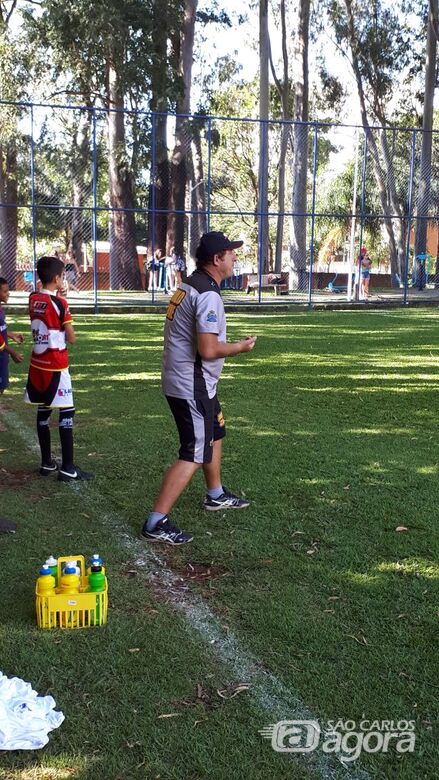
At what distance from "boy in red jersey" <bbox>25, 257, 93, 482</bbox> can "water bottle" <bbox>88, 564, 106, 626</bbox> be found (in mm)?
2326

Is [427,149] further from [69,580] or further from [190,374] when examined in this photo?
[69,580]

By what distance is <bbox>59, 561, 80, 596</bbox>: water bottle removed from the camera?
3469mm

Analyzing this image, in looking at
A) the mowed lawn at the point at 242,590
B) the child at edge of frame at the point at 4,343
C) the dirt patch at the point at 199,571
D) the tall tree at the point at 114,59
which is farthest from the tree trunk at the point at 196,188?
the dirt patch at the point at 199,571

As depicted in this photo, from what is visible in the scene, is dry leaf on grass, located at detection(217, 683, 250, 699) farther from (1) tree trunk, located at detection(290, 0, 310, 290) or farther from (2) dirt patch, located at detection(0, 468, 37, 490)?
(1) tree trunk, located at detection(290, 0, 310, 290)

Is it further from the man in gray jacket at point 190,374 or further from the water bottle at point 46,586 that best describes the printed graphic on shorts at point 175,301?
the water bottle at point 46,586

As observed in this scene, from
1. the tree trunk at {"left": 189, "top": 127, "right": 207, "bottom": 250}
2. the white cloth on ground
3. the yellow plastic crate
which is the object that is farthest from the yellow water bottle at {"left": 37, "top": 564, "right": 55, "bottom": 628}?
the tree trunk at {"left": 189, "top": 127, "right": 207, "bottom": 250}

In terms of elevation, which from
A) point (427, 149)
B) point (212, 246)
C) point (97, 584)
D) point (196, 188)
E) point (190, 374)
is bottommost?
point (97, 584)

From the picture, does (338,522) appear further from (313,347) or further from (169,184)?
(169,184)

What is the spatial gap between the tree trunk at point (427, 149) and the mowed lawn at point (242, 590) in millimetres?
23601

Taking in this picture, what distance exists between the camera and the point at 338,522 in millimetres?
4844

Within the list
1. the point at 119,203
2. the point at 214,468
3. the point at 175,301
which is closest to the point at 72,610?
the point at 214,468

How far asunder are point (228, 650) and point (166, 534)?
1.31m

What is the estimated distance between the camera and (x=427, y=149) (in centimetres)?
3225

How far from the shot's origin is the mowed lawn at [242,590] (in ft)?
8.77
